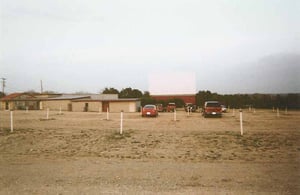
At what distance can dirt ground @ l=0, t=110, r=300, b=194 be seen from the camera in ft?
21.8

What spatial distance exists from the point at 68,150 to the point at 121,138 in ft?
10.6

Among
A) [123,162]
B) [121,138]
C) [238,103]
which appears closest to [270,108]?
[238,103]

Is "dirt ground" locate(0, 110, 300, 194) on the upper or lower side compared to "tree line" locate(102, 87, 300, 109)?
lower

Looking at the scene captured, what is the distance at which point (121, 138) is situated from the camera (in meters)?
14.7

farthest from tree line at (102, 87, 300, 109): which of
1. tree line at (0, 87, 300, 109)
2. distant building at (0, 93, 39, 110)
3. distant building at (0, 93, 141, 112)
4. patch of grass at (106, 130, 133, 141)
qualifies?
patch of grass at (106, 130, 133, 141)

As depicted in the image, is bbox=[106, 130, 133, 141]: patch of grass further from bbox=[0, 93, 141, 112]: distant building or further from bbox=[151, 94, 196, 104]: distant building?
bbox=[151, 94, 196, 104]: distant building

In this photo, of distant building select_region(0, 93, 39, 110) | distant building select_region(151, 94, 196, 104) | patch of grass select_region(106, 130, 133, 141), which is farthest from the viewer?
distant building select_region(151, 94, 196, 104)

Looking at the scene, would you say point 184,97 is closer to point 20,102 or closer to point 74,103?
point 74,103

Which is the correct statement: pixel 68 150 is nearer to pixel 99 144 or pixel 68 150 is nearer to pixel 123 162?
pixel 99 144

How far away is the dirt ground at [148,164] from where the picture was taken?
665 centimetres

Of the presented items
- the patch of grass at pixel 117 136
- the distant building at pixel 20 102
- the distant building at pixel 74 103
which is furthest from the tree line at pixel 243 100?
the patch of grass at pixel 117 136

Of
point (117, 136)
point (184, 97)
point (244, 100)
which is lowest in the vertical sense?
point (117, 136)

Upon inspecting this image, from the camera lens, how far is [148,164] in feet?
30.3

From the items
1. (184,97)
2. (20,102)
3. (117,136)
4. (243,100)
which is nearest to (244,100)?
(243,100)
